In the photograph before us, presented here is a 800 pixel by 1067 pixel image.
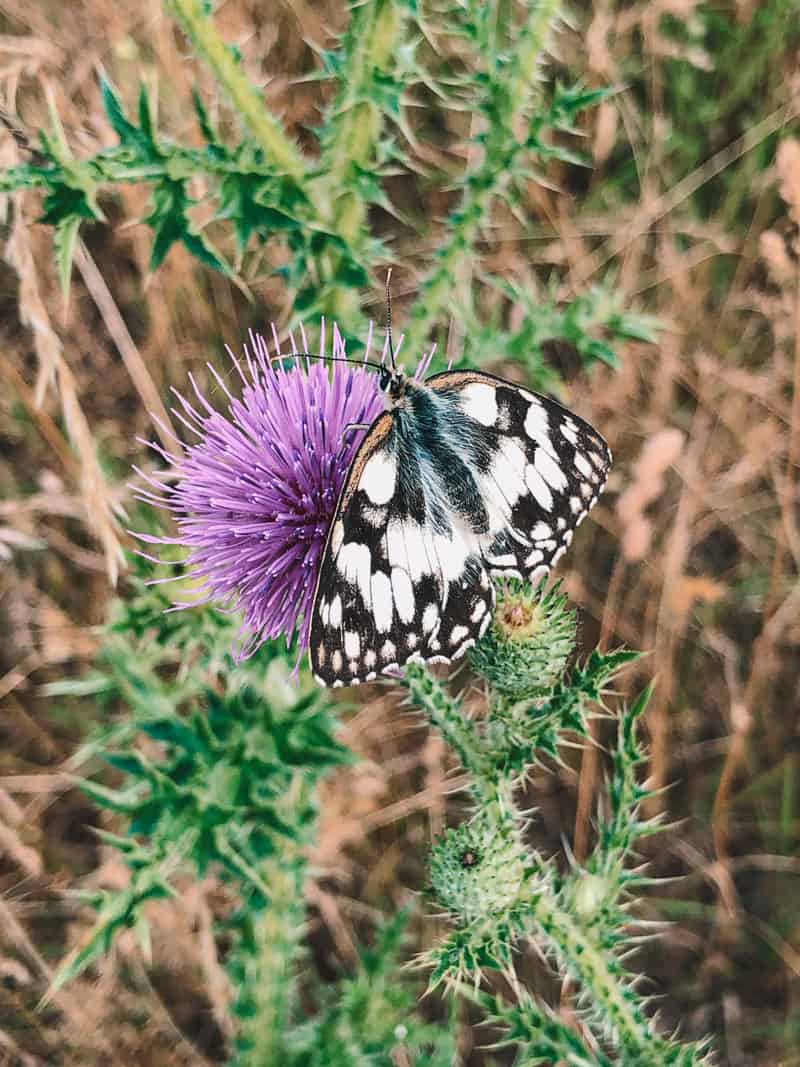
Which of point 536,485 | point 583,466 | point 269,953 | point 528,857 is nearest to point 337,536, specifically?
point 536,485

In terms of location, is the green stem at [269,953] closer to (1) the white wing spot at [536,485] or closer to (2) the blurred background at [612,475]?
(2) the blurred background at [612,475]

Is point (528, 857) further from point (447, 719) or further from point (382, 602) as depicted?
point (382, 602)

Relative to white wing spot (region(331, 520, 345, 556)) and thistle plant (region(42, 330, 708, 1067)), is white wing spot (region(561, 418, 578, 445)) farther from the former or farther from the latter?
white wing spot (region(331, 520, 345, 556))

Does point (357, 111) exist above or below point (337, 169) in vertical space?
above

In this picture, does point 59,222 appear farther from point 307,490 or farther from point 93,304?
point 93,304

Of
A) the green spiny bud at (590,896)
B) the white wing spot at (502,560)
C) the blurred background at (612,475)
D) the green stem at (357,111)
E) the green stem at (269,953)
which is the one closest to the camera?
the white wing spot at (502,560)

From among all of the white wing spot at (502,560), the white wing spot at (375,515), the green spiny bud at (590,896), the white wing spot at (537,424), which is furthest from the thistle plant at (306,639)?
the white wing spot at (537,424)

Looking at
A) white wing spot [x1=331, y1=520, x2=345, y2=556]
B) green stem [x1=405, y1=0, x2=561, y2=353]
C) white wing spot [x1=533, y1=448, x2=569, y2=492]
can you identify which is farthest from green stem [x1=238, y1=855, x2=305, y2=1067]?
green stem [x1=405, y1=0, x2=561, y2=353]
